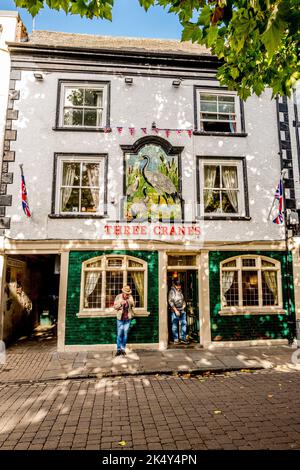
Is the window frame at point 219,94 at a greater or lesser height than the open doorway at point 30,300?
greater

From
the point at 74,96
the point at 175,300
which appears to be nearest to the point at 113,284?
the point at 175,300

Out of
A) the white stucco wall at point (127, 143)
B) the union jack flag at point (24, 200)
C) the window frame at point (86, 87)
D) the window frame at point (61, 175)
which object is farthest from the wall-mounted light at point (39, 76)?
the union jack flag at point (24, 200)

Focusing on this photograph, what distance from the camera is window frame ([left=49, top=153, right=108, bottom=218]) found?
1078cm

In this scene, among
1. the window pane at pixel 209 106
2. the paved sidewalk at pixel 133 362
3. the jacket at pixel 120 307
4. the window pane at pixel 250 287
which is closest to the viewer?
the paved sidewalk at pixel 133 362

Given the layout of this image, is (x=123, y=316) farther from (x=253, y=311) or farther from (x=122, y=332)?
(x=253, y=311)

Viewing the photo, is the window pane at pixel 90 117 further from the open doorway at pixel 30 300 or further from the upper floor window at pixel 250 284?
the upper floor window at pixel 250 284

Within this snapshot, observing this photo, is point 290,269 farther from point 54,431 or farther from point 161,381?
point 54,431

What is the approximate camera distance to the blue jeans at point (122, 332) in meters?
9.64

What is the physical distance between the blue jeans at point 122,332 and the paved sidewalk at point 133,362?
1.18 ft

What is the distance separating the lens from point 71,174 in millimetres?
11234

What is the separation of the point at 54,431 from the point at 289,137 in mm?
12155

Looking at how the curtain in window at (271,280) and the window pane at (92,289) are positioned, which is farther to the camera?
the curtain in window at (271,280)

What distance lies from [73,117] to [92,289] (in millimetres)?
6566
